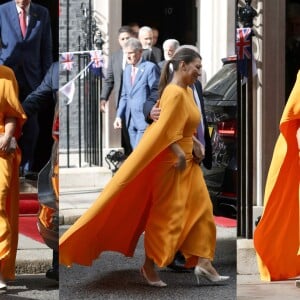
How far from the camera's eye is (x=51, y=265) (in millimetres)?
7836

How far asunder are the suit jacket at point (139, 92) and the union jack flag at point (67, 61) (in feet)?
0.84

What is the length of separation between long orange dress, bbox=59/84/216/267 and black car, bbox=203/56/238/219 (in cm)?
6

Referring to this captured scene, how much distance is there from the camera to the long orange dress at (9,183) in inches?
265

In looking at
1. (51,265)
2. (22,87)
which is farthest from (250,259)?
(22,87)

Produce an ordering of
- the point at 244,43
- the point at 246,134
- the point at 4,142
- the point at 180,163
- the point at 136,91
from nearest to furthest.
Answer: the point at 136,91, the point at 180,163, the point at 4,142, the point at 244,43, the point at 246,134

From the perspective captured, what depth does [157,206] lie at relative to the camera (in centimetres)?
529

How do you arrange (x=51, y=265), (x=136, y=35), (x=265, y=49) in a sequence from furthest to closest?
1. (x=265, y=49)
2. (x=51, y=265)
3. (x=136, y=35)

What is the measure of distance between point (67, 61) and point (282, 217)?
3.05 m

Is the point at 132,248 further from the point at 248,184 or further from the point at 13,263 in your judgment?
the point at 248,184

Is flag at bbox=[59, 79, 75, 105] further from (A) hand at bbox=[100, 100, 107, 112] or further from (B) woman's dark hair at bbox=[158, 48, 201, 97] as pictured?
(B) woman's dark hair at bbox=[158, 48, 201, 97]

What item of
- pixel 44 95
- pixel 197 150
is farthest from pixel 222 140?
pixel 44 95

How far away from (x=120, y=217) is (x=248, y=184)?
2923 millimetres

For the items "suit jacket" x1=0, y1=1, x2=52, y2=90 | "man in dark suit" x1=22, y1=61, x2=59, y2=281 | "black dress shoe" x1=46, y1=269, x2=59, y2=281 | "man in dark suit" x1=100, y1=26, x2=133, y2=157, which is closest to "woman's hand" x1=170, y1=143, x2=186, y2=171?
"man in dark suit" x1=100, y1=26, x2=133, y2=157

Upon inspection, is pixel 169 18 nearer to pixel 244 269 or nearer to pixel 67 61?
pixel 67 61
